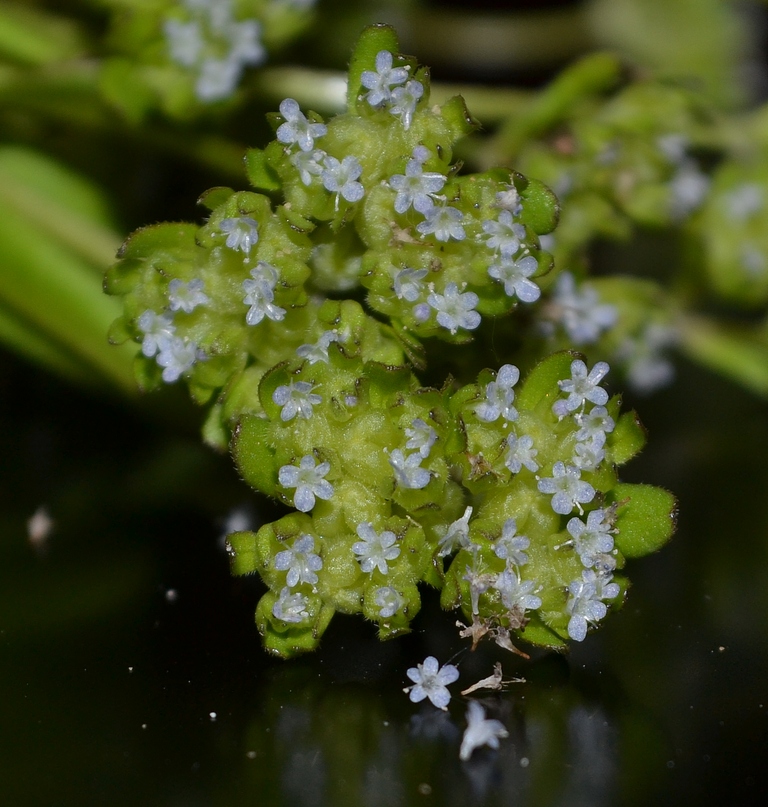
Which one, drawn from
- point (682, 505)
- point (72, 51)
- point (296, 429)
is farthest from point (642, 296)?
point (72, 51)

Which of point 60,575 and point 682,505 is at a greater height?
point 60,575

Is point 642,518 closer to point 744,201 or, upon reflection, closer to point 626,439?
point 626,439

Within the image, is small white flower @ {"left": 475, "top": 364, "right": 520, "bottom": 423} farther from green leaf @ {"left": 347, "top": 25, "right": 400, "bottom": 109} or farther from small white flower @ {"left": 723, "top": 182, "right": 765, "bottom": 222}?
small white flower @ {"left": 723, "top": 182, "right": 765, "bottom": 222}

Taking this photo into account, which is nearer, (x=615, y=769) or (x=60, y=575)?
(x=615, y=769)

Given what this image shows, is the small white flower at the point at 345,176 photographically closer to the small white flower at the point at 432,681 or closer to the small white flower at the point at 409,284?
the small white flower at the point at 409,284

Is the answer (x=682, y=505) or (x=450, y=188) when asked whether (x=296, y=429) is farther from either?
(x=682, y=505)

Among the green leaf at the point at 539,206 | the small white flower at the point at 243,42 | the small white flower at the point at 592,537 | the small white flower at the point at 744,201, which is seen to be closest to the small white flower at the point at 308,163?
the green leaf at the point at 539,206
